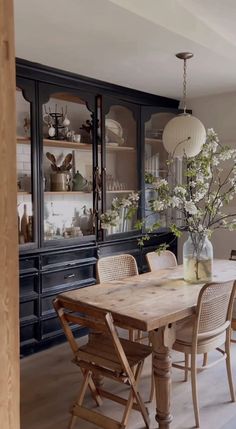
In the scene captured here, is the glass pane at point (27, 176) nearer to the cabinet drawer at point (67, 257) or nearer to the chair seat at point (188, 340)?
the cabinet drawer at point (67, 257)

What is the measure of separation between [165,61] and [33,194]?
1.46 m

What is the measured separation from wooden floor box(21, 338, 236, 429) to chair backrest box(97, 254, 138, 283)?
0.72m

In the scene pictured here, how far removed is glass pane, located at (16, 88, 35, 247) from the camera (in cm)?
337

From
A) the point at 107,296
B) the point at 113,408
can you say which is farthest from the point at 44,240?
the point at 113,408

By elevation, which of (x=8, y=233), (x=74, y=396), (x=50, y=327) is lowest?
(x=74, y=396)

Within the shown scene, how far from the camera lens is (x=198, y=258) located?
2.90 metres

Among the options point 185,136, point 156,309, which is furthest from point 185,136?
point 156,309

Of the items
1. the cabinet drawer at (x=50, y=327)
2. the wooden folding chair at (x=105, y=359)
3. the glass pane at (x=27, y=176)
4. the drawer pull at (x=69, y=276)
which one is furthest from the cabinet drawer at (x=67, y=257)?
the wooden folding chair at (x=105, y=359)

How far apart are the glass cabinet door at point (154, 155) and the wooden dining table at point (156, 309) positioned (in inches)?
65.8

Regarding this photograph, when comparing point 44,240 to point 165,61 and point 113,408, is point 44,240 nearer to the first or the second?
point 113,408

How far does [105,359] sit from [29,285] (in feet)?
4.28

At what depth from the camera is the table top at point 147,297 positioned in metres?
2.21

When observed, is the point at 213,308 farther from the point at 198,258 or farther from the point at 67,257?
the point at 67,257

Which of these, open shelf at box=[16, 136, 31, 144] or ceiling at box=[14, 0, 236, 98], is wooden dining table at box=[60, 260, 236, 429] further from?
ceiling at box=[14, 0, 236, 98]
